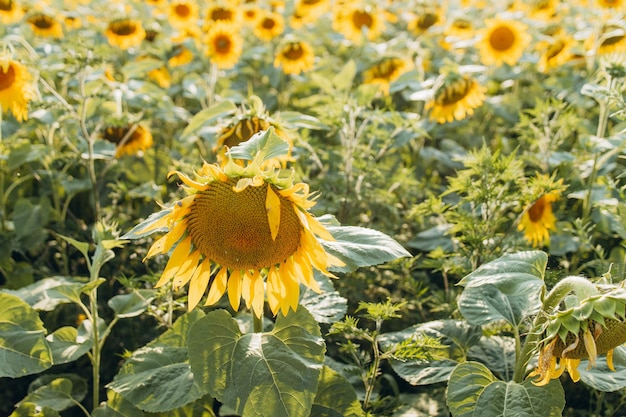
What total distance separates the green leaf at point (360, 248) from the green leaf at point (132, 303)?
0.61 m

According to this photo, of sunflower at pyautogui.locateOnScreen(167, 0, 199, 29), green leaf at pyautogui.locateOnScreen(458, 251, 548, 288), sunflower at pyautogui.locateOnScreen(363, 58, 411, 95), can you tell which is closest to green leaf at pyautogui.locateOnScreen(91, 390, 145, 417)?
green leaf at pyautogui.locateOnScreen(458, 251, 548, 288)

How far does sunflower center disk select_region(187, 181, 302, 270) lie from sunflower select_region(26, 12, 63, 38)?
340 cm

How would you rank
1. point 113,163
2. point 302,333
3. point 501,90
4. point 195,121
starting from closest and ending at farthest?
point 302,333 → point 195,121 → point 113,163 → point 501,90

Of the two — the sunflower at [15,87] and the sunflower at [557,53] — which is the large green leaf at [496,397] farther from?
the sunflower at [557,53]

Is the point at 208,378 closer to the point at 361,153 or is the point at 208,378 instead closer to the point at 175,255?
the point at 175,255

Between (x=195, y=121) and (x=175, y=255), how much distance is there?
0.62 metres

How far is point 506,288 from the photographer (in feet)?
4.17

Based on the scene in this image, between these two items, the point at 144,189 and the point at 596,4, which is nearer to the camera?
the point at 144,189

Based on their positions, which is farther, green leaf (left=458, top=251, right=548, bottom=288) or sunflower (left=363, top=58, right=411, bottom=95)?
sunflower (left=363, top=58, right=411, bottom=95)

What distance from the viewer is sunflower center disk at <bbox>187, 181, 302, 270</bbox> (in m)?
1.29

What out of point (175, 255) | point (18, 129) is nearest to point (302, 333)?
point (175, 255)

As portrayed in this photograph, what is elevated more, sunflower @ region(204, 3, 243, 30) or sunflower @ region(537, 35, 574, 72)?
sunflower @ region(204, 3, 243, 30)

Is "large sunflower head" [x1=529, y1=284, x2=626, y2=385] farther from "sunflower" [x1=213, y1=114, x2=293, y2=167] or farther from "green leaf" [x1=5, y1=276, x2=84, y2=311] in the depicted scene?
"green leaf" [x1=5, y1=276, x2=84, y2=311]

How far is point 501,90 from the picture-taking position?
14.2ft
